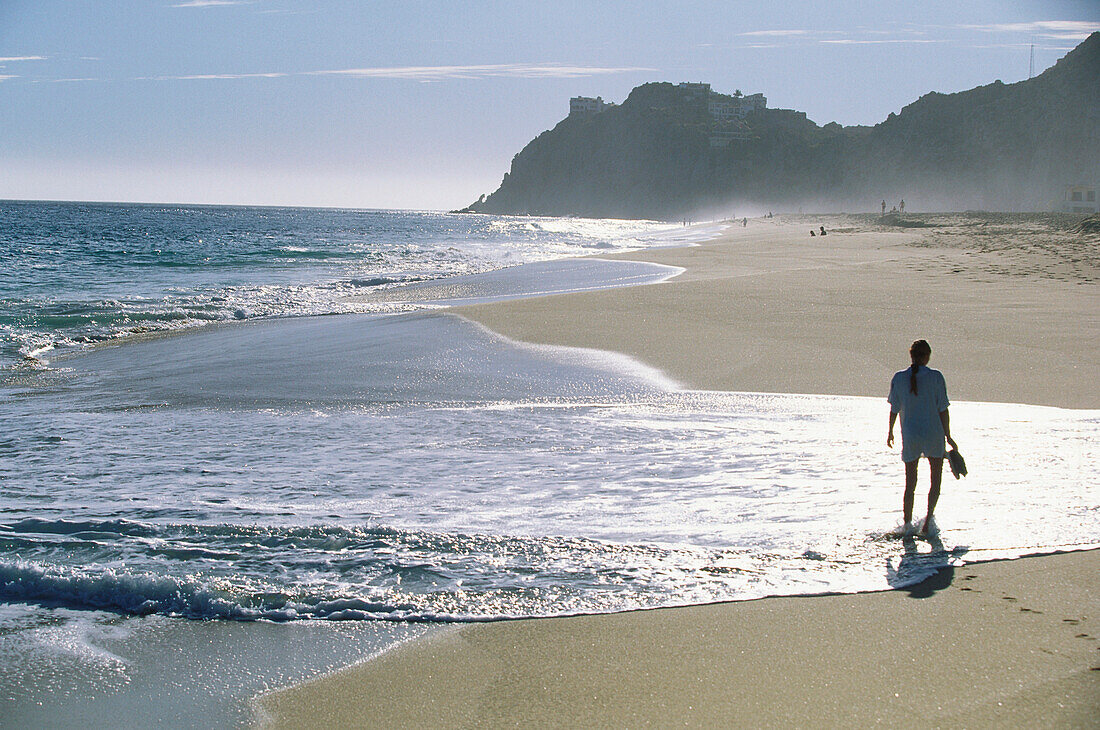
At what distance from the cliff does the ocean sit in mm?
80259

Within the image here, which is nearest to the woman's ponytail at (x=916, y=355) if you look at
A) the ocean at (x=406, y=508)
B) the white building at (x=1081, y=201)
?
the ocean at (x=406, y=508)

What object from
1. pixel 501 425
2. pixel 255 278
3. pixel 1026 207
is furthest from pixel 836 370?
pixel 1026 207

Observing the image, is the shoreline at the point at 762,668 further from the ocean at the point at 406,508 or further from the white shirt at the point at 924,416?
the white shirt at the point at 924,416

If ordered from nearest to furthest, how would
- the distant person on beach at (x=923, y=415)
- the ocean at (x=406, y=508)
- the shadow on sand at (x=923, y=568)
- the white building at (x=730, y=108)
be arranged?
the ocean at (x=406, y=508) → the shadow on sand at (x=923, y=568) → the distant person on beach at (x=923, y=415) → the white building at (x=730, y=108)

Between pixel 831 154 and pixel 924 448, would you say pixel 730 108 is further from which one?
pixel 924 448

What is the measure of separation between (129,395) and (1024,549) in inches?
344

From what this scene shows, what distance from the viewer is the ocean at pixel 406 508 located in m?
3.71

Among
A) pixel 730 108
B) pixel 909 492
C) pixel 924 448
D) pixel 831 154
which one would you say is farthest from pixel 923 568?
pixel 730 108

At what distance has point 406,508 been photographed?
17.2ft

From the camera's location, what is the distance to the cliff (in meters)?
77.4

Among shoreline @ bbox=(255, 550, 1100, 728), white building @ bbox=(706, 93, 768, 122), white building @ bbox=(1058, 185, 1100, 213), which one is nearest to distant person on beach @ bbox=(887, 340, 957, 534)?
shoreline @ bbox=(255, 550, 1100, 728)

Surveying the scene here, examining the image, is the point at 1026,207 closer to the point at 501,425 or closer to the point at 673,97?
the point at 501,425

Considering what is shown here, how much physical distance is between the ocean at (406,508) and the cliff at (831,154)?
263ft

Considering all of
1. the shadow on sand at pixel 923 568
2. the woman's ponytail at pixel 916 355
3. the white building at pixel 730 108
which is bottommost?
the shadow on sand at pixel 923 568
